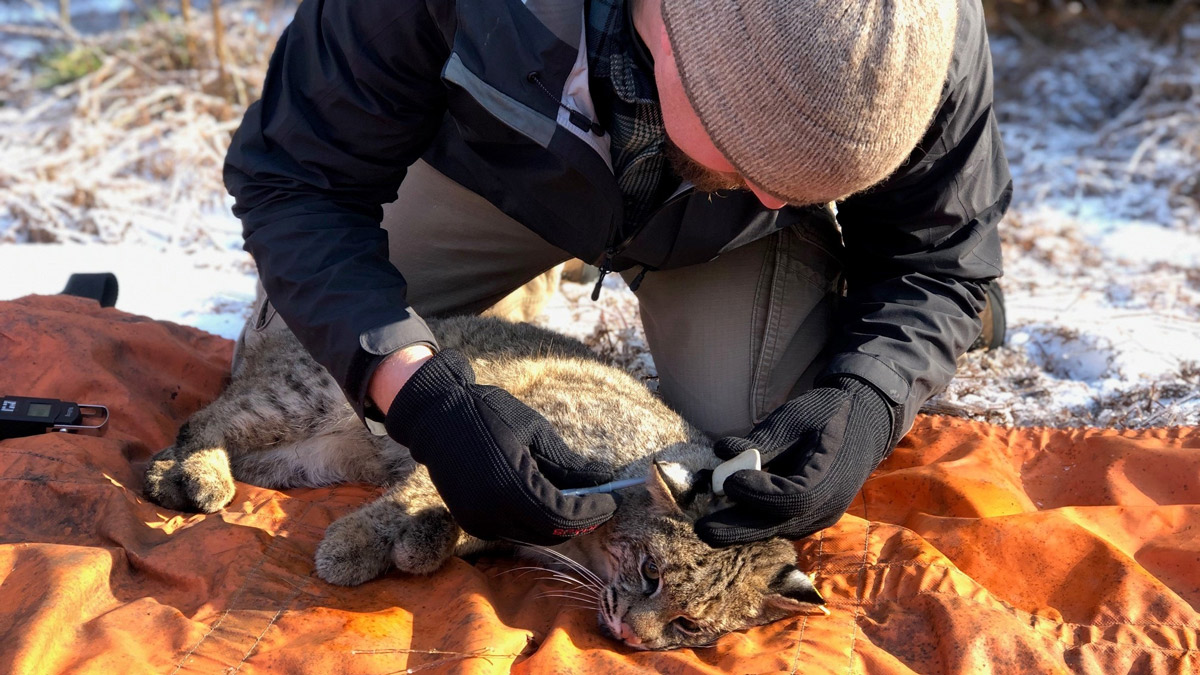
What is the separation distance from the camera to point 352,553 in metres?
3.08

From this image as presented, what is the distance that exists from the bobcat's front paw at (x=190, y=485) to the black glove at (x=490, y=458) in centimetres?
85

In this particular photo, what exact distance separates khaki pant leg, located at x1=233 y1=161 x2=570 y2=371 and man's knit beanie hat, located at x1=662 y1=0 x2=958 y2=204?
5.92 ft

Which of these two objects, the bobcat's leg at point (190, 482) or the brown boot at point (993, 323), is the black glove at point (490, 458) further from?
the brown boot at point (993, 323)

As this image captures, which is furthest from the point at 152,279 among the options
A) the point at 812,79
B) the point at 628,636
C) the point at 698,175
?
the point at 812,79

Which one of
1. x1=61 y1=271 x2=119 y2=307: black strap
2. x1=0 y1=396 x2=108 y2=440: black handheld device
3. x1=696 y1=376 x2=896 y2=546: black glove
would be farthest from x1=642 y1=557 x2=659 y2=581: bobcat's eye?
x1=61 y1=271 x2=119 y2=307: black strap

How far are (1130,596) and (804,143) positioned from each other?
177 centimetres

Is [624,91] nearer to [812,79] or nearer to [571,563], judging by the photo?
[812,79]

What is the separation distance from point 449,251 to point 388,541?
5.39ft

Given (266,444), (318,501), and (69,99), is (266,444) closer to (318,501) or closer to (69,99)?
(318,501)

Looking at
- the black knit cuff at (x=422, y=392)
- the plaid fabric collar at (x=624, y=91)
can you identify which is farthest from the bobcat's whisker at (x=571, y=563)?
the plaid fabric collar at (x=624, y=91)

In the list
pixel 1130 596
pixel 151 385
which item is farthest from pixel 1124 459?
pixel 151 385

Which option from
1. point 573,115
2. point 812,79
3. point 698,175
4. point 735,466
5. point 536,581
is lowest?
point 536,581

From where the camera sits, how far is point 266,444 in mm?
3861

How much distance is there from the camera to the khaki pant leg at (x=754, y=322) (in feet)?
13.7
